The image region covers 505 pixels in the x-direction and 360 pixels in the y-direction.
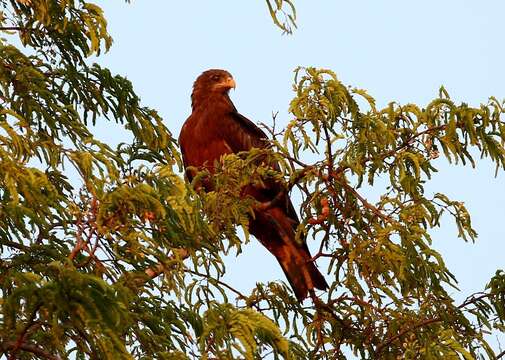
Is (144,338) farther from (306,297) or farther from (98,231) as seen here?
(306,297)

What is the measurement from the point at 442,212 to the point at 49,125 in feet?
7.80

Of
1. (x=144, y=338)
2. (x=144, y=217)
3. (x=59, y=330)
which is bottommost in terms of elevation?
(x=59, y=330)

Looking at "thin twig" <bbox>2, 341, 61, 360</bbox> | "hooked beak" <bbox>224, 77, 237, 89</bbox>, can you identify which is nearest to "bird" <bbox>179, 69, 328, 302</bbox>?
"hooked beak" <bbox>224, 77, 237, 89</bbox>

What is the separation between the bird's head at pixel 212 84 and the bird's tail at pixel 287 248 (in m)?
1.48

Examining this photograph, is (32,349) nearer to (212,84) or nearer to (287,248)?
(287,248)

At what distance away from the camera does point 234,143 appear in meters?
9.88

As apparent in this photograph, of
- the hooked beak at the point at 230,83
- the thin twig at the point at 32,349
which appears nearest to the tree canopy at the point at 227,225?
the thin twig at the point at 32,349

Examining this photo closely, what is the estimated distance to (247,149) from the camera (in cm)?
980

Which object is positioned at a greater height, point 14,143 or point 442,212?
point 14,143

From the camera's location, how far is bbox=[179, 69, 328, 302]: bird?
9.32 meters

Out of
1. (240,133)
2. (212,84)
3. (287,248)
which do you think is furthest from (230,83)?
(287,248)

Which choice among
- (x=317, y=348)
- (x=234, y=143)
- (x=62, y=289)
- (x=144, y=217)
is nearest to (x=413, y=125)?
(x=317, y=348)

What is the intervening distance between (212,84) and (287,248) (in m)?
2.16

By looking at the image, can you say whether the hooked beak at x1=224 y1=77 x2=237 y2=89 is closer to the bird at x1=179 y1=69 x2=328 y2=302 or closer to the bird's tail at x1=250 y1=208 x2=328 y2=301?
the bird at x1=179 y1=69 x2=328 y2=302
